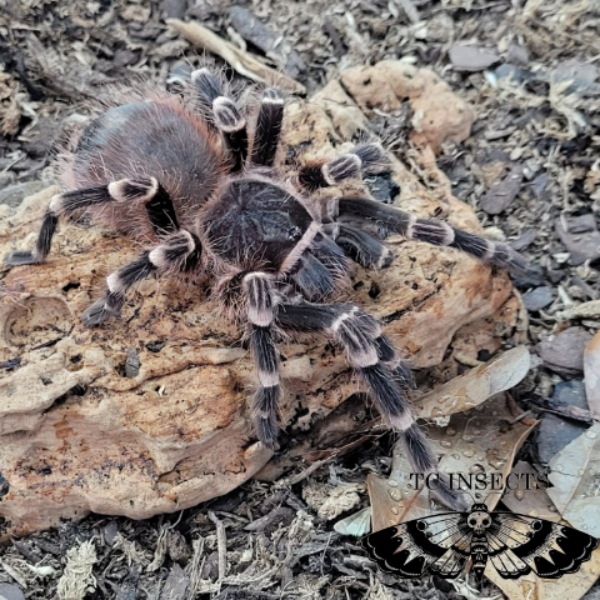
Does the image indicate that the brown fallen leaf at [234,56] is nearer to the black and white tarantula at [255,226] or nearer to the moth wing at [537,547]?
the black and white tarantula at [255,226]

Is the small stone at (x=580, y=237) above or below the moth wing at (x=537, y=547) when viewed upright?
above

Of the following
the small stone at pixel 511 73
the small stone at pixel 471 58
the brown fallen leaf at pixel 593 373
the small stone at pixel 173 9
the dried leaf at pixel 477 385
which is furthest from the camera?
the small stone at pixel 173 9

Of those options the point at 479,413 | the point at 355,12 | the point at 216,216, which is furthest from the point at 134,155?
the point at 355,12

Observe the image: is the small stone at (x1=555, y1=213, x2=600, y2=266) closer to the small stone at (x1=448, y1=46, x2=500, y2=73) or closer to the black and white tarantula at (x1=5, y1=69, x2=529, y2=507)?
the black and white tarantula at (x1=5, y1=69, x2=529, y2=507)

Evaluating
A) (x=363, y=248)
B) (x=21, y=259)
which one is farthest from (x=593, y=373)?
(x=21, y=259)

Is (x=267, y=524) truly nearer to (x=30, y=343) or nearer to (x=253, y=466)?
(x=253, y=466)

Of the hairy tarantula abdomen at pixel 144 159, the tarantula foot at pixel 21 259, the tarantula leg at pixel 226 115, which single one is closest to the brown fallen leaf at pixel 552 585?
the hairy tarantula abdomen at pixel 144 159

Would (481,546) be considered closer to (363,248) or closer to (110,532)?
(363,248)

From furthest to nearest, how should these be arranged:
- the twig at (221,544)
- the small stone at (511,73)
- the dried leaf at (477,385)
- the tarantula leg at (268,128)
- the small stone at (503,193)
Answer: the small stone at (511,73) < the small stone at (503,193) < the tarantula leg at (268,128) < the dried leaf at (477,385) < the twig at (221,544)
